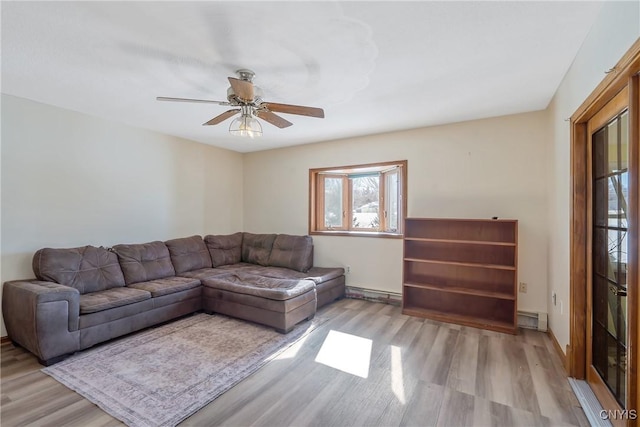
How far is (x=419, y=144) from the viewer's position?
3.90m

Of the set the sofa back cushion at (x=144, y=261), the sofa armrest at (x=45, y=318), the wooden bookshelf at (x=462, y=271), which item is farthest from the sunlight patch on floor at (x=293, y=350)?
the sofa back cushion at (x=144, y=261)

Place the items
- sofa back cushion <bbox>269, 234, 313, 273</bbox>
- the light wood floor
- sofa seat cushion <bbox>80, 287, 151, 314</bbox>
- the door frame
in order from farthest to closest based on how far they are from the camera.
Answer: sofa back cushion <bbox>269, 234, 313, 273</bbox>
sofa seat cushion <bbox>80, 287, 151, 314</bbox>
the light wood floor
the door frame

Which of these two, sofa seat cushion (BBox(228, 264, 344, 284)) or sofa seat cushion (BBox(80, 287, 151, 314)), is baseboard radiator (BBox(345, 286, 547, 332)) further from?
sofa seat cushion (BBox(80, 287, 151, 314))

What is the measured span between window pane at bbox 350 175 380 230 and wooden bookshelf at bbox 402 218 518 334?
0.75m

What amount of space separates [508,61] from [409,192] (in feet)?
6.43

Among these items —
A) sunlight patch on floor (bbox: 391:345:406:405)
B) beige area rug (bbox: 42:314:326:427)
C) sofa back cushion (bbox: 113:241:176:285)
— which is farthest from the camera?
sofa back cushion (bbox: 113:241:176:285)

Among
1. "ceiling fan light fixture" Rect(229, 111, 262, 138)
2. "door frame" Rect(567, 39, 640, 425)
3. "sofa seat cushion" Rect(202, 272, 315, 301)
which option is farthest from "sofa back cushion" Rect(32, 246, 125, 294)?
"door frame" Rect(567, 39, 640, 425)

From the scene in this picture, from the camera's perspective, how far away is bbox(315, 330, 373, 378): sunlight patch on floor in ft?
7.93

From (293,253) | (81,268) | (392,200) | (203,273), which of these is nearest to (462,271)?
(392,200)

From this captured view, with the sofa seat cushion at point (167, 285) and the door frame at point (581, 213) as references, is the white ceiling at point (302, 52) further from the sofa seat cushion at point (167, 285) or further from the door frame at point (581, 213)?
the sofa seat cushion at point (167, 285)

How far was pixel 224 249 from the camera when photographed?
15.5ft

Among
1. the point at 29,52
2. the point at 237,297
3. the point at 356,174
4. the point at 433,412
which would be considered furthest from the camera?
the point at 356,174

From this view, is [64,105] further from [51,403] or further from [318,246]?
[318,246]

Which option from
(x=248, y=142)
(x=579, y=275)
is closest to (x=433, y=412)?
(x=579, y=275)
